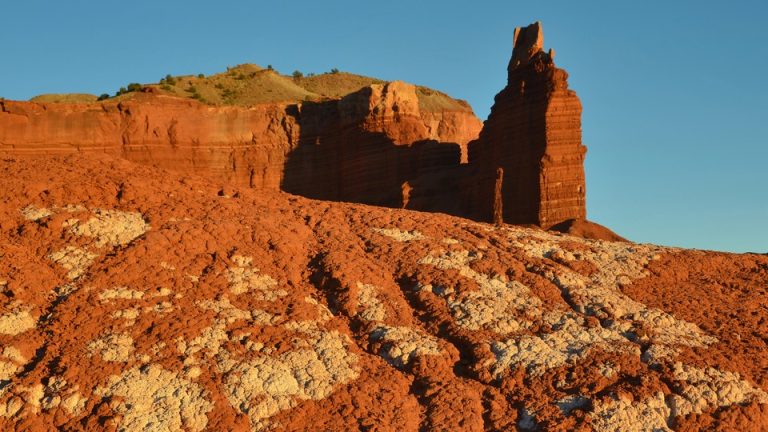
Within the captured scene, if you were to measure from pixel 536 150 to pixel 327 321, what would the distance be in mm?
21787

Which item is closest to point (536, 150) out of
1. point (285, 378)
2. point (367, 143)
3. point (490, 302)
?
point (367, 143)

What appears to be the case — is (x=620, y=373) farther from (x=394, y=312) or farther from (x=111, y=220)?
(x=111, y=220)

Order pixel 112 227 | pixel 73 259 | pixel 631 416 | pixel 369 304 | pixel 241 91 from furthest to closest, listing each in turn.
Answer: pixel 241 91 < pixel 112 227 < pixel 369 304 < pixel 73 259 < pixel 631 416

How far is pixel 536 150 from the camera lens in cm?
3194

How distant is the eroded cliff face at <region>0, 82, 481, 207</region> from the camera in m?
37.8

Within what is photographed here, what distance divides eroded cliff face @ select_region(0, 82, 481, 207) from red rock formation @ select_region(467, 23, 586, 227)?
5421 millimetres

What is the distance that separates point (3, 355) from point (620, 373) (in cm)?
740

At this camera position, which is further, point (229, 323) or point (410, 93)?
point (410, 93)

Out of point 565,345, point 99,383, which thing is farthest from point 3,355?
point 565,345

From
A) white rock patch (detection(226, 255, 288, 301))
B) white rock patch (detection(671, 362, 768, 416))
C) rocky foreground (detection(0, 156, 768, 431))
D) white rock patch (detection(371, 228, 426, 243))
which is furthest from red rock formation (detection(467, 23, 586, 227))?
white rock patch (detection(671, 362, 768, 416))

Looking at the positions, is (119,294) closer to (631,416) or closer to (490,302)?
(490,302)

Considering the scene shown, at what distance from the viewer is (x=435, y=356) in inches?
428

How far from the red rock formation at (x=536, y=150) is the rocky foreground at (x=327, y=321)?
1579 cm

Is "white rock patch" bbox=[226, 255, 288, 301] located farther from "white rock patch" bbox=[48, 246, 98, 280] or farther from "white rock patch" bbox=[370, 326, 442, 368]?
"white rock patch" bbox=[48, 246, 98, 280]
